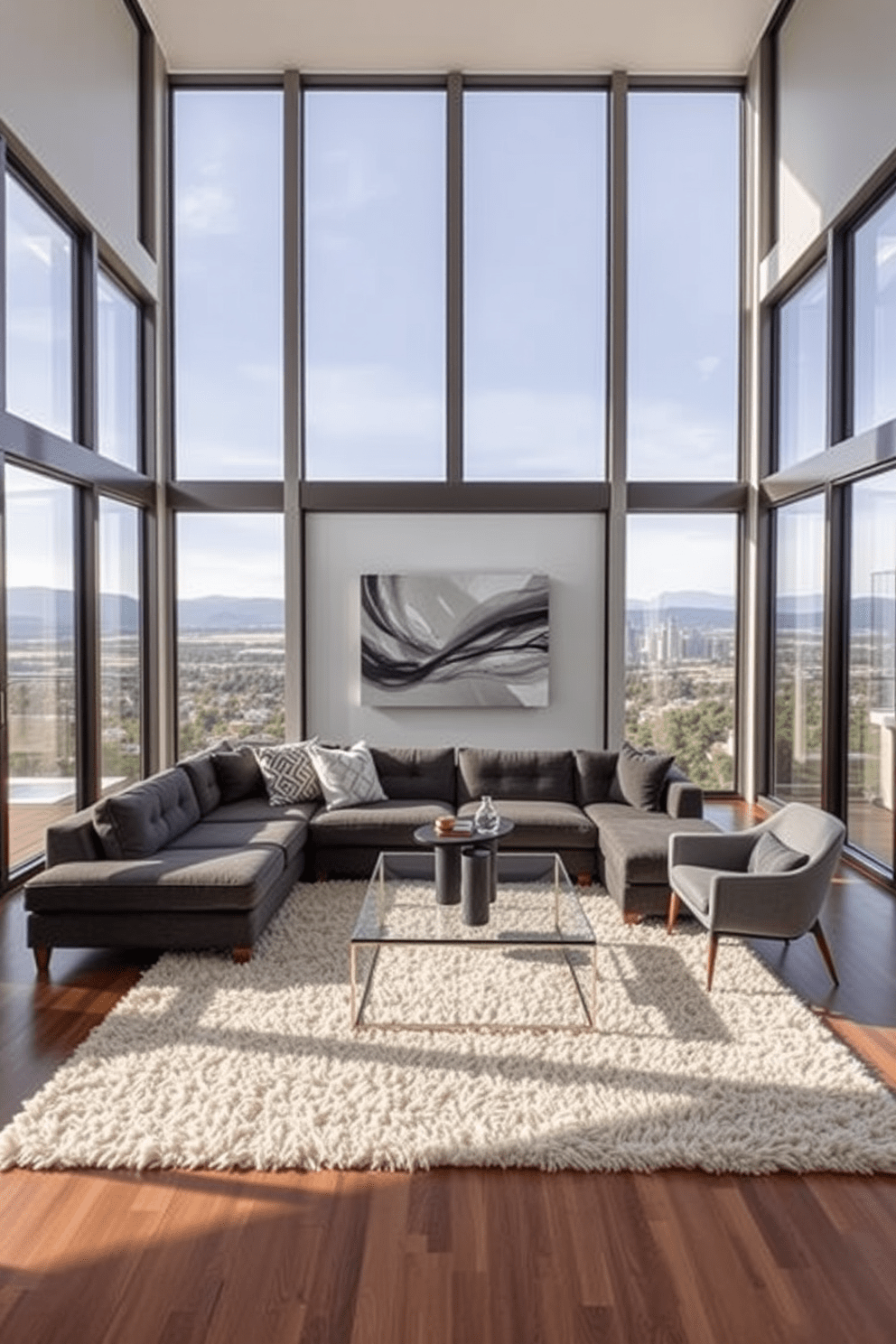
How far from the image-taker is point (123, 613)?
7.66m

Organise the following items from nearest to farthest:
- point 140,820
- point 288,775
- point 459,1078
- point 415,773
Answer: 1. point 459,1078
2. point 140,820
3. point 288,775
4. point 415,773

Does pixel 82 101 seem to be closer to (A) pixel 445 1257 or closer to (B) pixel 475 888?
(B) pixel 475 888

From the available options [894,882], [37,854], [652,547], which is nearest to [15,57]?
[37,854]

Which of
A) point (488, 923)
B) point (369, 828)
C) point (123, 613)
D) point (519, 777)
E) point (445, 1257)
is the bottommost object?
point (445, 1257)

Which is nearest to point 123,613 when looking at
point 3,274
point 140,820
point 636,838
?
point 3,274

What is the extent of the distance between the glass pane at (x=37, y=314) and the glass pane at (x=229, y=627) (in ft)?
6.59

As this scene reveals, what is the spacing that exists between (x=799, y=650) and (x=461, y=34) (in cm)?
586

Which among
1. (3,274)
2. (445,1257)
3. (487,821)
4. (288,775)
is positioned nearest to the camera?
(445,1257)

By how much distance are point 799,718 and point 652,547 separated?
2080mm

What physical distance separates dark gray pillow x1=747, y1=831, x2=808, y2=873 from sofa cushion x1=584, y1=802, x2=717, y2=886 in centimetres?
48

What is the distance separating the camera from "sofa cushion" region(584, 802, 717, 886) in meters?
4.91

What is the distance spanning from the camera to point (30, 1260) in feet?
7.91

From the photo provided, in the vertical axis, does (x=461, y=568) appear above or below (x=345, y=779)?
above

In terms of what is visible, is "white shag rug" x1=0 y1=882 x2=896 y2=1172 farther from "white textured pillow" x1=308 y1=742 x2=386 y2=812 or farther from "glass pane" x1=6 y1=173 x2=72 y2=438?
Answer: "glass pane" x1=6 y1=173 x2=72 y2=438
